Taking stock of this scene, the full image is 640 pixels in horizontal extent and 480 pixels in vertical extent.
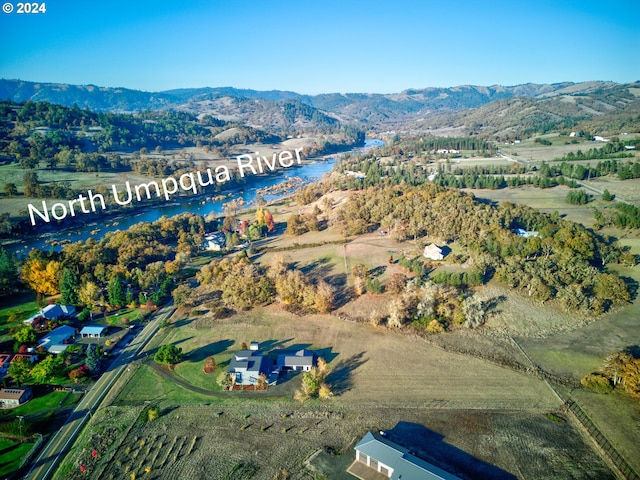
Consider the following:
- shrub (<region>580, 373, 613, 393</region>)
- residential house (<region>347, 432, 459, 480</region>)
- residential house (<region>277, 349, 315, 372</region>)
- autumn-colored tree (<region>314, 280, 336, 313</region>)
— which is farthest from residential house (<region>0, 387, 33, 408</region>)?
shrub (<region>580, 373, 613, 393</region>)

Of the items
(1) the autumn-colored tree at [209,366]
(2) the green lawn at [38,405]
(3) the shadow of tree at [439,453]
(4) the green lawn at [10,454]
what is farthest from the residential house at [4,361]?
(3) the shadow of tree at [439,453]

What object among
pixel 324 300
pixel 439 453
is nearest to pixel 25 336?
pixel 324 300

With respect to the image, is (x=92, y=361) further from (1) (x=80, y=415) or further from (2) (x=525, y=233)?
(2) (x=525, y=233)

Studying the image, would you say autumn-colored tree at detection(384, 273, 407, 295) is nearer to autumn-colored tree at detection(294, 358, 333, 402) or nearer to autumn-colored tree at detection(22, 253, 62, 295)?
autumn-colored tree at detection(294, 358, 333, 402)

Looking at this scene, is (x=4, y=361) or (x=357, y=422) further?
(x=4, y=361)

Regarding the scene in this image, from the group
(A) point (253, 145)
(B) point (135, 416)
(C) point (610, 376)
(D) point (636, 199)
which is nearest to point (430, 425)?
(C) point (610, 376)

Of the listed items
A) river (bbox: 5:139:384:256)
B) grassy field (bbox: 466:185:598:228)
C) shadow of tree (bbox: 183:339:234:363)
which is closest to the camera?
shadow of tree (bbox: 183:339:234:363)

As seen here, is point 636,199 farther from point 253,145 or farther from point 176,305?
point 253,145
